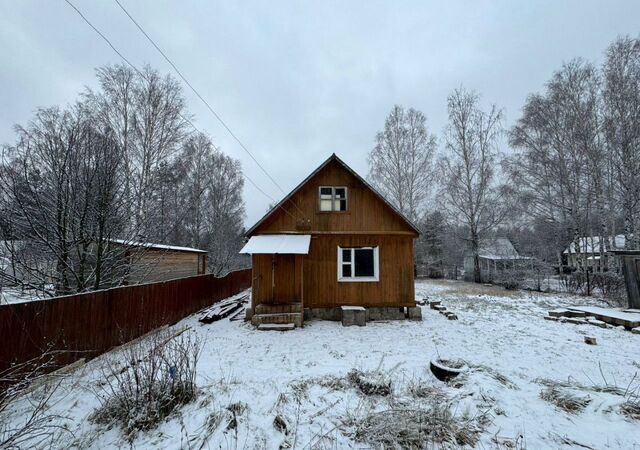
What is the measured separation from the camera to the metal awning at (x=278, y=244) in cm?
890

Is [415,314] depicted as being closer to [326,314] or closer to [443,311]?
[443,311]

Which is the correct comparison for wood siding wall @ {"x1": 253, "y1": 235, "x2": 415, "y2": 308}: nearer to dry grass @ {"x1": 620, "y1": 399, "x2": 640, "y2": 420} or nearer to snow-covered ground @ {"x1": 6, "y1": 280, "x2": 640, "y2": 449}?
snow-covered ground @ {"x1": 6, "y1": 280, "x2": 640, "y2": 449}

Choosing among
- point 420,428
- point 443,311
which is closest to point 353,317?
point 443,311

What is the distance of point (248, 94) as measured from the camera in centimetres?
1139

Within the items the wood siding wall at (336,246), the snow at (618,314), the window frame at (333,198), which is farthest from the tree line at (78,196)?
the snow at (618,314)

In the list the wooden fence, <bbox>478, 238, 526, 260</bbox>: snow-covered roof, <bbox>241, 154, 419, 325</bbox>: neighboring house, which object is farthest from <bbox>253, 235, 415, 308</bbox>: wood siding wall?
<bbox>478, 238, 526, 260</bbox>: snow-covered roof

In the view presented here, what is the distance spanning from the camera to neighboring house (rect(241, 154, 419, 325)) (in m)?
10.1

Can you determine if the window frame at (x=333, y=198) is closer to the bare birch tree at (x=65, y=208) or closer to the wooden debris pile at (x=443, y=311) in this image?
the wooden debris pile at (x=443, y=311)

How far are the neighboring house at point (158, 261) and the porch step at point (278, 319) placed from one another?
12.9 ft

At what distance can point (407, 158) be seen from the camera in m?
24.2

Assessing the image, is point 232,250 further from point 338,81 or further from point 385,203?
point 385,203

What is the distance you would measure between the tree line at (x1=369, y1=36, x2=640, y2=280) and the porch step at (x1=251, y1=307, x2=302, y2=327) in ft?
57.7

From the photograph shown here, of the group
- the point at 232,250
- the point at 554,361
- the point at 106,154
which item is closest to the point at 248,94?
the point at 106,154

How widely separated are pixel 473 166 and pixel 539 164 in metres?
4.28
